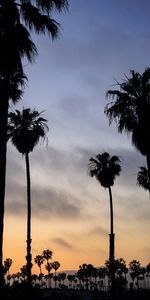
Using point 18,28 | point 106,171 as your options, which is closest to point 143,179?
point 106,171

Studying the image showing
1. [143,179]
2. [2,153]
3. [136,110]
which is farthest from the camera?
[143,179]

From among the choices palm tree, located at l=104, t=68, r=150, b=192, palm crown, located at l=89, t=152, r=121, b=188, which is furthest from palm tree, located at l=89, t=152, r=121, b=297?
palm tree, located at l=104, t=68, r=150, b=192

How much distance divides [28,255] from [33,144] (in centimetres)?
939

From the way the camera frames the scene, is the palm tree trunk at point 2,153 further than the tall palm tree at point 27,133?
No

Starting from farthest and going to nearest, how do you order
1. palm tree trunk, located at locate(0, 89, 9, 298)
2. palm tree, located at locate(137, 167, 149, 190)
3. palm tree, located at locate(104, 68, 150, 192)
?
palm tree, located at locate(137, 167, 149, 190) → palm tree, located at locate(104, 68, 150, 192) → palm tree trunk, located at locate(0, 89, 9, 298)

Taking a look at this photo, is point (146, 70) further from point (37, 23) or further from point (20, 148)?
point (20, 148)

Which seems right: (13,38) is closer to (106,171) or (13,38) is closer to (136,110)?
(136,110)

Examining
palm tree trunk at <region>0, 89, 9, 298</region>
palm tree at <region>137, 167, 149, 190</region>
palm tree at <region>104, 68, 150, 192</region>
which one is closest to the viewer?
palm tree trunk at <region>0, 89, 9, 298</region>

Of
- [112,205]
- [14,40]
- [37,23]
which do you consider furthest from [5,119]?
[112,205]

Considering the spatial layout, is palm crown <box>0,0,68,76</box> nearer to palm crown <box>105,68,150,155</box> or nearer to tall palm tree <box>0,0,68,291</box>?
tall palm tree <box>0,0,68,291</box>

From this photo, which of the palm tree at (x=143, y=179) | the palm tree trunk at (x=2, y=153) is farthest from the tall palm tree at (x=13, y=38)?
the palm tree at (x=143, y=179)

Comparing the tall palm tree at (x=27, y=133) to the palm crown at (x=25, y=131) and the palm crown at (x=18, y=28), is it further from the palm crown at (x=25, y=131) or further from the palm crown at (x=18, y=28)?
the palm crown at (x=18, y=28)

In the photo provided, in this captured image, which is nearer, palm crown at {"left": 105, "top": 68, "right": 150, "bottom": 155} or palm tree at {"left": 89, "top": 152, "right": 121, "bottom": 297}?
palm crown at {"left": 105, "top": 68, "right": 150, "bottom": 155}

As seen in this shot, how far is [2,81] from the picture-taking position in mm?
17266
